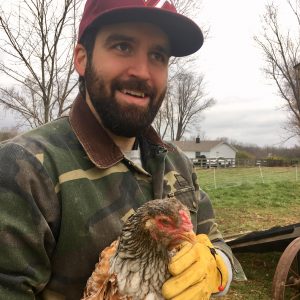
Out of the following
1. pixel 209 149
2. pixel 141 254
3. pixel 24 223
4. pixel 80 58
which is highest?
pixel 209 149

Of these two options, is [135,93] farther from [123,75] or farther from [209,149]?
[209,149]

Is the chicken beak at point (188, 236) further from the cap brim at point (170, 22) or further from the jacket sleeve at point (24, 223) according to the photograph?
the cap brim at point (170, 22)

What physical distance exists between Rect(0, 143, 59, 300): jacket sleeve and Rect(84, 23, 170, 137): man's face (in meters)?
0.62

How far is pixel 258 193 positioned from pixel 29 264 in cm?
1620

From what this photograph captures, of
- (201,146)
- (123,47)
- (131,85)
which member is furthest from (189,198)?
(201,146)

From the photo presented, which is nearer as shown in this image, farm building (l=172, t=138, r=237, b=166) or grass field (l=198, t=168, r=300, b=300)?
grass field (l=198, t=168, r=300, b=300)

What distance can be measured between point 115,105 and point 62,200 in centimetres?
69

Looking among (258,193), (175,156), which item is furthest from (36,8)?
(258,193)

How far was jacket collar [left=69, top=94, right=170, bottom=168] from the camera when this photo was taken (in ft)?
7.45

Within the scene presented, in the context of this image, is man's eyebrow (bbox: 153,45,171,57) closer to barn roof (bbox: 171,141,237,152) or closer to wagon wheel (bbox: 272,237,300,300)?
wagon wheel (bbox: 272,237,300,300)

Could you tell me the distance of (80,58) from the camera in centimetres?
260

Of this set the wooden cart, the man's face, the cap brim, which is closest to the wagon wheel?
the wooden cart

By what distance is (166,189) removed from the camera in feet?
8.65

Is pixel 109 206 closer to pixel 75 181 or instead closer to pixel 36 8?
pixel 75 181
